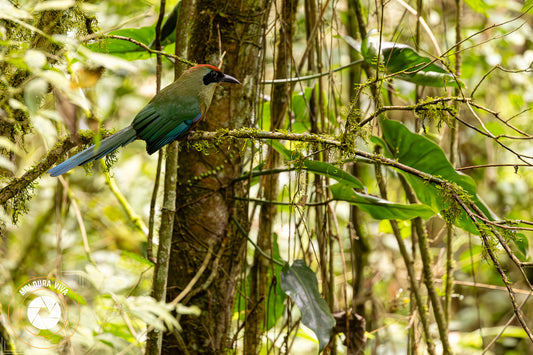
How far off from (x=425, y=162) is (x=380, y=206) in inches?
13.1

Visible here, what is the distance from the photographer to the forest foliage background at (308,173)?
1.79 m

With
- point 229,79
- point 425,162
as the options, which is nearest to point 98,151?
point 229,79

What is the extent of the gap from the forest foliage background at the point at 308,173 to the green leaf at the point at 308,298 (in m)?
0.01

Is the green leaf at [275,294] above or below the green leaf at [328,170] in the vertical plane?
below

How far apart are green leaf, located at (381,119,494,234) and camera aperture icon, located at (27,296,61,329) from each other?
6.37 ft

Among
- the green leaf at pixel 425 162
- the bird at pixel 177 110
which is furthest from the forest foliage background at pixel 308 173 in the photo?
the bird at pixel 177 110

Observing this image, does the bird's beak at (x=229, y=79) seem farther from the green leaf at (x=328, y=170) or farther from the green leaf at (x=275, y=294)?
the green leaf at (x=275, y=294)

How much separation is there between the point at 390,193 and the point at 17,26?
4.50 m

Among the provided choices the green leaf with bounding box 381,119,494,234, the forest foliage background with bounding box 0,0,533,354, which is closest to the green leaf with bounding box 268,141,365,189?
the forest foliage background with bounding box 0,0,533,354

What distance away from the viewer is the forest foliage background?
5.86 ft

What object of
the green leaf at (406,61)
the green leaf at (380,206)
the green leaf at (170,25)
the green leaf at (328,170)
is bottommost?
the green leaf at (380,206)

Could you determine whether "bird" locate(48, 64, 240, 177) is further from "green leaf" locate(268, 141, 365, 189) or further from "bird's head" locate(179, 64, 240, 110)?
"green leaf" locate(268, 141, 365, 189)

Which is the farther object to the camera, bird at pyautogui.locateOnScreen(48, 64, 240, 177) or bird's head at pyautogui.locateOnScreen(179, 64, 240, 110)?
bird's head at pyautogui.locateOnScreen(179, 64, 240, 110)

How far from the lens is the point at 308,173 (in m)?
2.27
